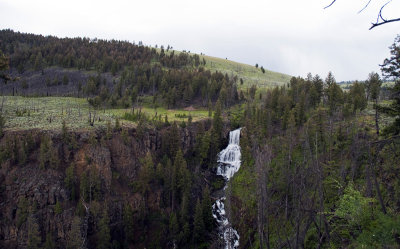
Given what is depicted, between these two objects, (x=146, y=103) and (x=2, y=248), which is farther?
(x=146, y=103)

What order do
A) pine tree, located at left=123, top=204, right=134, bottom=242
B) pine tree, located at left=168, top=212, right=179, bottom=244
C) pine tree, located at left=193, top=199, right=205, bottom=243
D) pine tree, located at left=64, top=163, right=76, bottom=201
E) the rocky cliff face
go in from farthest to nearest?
1. pine tree, located at left=123, top=204, right=134, bottom=242
2. pine tree, located at left=64, top=163, right=76, bottom=201
3. pine tree, located at left=168, top=212, right=179, bottom=244
4. pine tree, located at left=193, top=199, right=205, bottom=243
5. the rocky cliff face

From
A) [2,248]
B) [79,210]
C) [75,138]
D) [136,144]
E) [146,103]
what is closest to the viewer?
[2,248]

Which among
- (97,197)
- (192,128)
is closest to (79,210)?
(97,197)

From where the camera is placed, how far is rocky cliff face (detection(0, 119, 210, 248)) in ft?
129

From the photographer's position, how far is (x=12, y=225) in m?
39.1

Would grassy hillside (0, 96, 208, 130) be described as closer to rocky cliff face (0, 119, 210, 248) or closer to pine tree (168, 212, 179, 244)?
rocky cliff face (0, 119, 210, 248)

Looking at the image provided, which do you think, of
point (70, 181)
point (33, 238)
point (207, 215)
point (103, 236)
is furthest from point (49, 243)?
point (207, 215)

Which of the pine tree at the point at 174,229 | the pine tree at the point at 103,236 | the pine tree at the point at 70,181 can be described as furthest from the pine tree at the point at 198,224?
the pine tree at the point at 70,181

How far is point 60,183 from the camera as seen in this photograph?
43.0m

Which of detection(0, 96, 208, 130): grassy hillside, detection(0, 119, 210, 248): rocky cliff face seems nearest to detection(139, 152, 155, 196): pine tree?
detection(0, 119, 210, 248): rocky cliff face

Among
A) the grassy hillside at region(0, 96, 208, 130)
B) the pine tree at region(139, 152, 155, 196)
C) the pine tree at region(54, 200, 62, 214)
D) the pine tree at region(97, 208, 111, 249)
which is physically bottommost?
the pine tree at region(97, 208, 111, 249)

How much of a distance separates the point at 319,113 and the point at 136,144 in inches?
1485

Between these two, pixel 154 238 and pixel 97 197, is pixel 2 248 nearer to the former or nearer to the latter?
pixel 97 197

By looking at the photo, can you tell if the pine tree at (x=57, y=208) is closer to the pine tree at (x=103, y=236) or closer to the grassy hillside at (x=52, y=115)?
the pine tree at (x=103, y=236)
